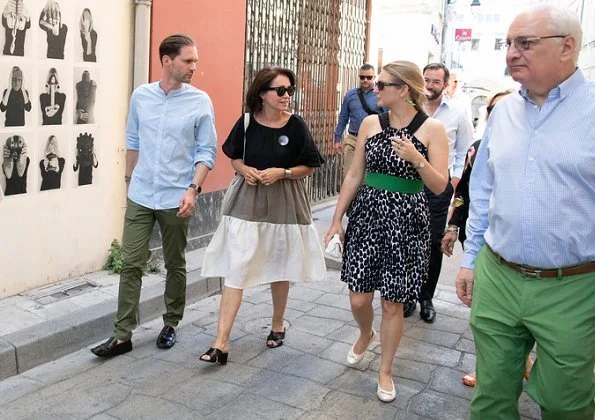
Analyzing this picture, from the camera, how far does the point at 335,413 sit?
3666mm

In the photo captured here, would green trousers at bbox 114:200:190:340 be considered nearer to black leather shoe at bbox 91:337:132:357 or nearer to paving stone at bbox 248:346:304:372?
black leather shoe at bbox 91:337:132:357

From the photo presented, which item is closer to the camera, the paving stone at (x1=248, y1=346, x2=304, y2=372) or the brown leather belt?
the brown leather belt

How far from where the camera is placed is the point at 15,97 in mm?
4801

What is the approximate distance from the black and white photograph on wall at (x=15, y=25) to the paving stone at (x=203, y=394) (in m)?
2.68

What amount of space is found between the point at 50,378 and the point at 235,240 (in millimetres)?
1414

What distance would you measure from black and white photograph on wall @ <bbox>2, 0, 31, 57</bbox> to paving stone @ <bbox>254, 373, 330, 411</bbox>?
2.96 metres

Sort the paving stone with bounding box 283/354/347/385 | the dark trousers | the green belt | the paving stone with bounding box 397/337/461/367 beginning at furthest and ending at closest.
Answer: the dark trousers < the paving stone with bounding box 397/337/461/367 < the paving stone with bounding box 283/354/347/385 < the green belt

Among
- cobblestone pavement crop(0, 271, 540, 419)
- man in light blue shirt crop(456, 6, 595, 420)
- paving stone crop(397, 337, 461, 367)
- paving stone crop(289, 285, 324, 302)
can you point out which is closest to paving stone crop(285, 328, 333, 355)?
cobblestone pavement crop(0, 271, 540, 419)

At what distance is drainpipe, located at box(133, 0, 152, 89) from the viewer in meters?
5.73

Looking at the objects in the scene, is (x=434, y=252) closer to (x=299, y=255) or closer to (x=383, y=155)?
(x=299, y=255)

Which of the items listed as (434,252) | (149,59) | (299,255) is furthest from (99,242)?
(434,252)

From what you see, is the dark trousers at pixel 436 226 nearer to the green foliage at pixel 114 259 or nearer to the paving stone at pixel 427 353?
the paving stone at pixel 427 353

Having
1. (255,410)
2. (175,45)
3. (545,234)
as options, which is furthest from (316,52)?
(545,234)

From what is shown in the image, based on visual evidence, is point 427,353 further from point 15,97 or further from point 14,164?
point 15,97
